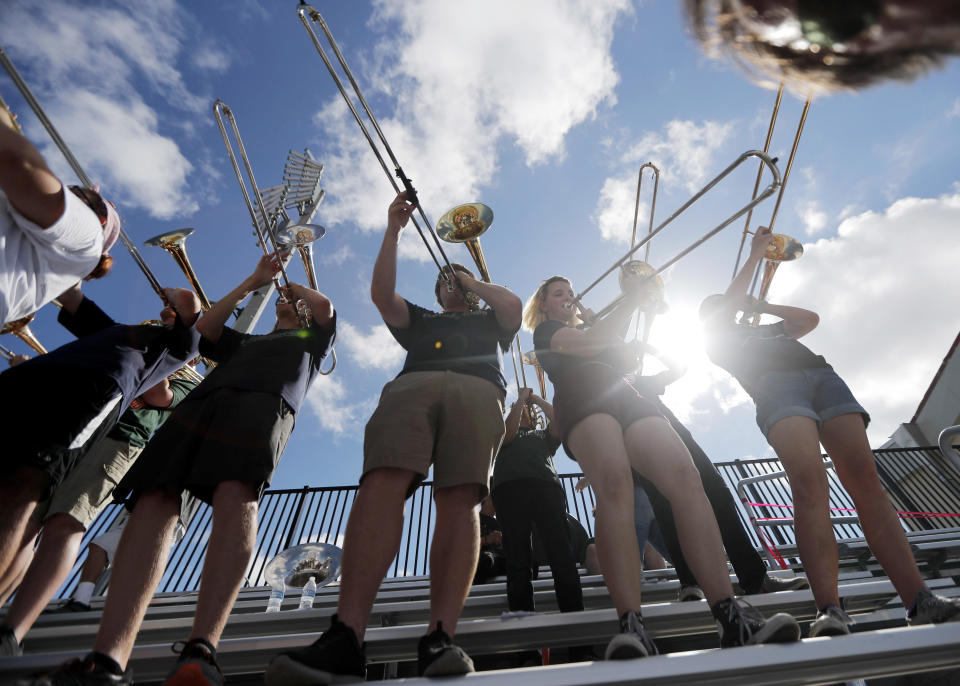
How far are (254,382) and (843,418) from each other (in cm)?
280

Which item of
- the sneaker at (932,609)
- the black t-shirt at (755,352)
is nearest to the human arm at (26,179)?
the black t-shirt at (755,352)

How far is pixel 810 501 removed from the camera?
227cm

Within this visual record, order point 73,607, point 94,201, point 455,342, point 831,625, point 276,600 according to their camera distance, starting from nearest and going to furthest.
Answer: point 831,625, point 94,201, point 455,342, point 276,600, point 73,607

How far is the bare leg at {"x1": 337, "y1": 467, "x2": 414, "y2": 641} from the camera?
5.28 ft

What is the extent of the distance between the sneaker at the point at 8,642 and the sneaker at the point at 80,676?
0.82 meters

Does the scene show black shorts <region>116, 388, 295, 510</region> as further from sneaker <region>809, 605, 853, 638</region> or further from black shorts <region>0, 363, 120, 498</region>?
sneaker <region>809, 605, 853, 638</region>

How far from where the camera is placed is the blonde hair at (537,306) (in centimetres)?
334

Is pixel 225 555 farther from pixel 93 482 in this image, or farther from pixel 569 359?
pixel 93 482

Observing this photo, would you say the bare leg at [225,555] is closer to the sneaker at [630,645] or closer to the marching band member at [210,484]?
the marching band member at [210,484]

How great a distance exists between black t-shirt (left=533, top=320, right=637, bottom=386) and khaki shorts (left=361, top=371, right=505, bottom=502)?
518mm

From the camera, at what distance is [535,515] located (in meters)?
3.36

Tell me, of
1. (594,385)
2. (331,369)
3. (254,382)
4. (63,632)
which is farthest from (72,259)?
(594,385)

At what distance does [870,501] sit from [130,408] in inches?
173

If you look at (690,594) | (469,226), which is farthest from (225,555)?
(469,226)
